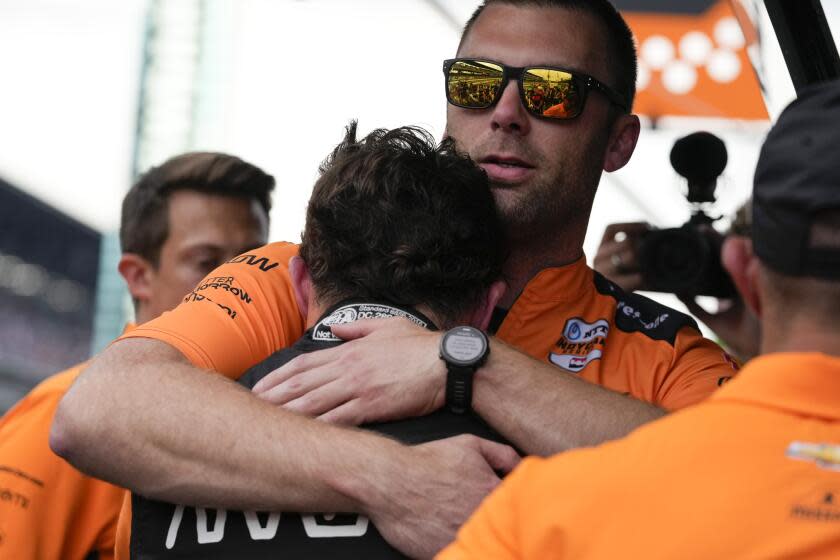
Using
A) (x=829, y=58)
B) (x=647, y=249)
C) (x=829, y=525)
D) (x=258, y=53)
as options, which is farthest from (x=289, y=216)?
(x=829, y=525)

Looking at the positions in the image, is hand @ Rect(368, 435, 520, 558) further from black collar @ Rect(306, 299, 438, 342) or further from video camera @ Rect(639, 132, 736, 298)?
video camera @ Rect(639, 132, 736, 298)

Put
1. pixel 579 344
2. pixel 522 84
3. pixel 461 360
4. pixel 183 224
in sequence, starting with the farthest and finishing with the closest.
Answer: pixel 183 224
pixel 522 84
pixel 579 344
pixel 461 360

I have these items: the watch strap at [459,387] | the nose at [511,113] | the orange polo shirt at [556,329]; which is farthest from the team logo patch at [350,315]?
the nose at [511,113]

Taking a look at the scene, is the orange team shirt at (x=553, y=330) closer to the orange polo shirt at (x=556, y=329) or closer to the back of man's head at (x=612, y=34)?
the orange polo shirt at (x=556, y=329)

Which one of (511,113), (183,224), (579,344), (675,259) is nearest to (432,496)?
(579,344)

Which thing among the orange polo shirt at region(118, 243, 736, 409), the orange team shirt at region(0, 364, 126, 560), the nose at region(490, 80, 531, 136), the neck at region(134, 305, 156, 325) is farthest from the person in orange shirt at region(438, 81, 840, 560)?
the neck at region(134, 305, 156, 325)

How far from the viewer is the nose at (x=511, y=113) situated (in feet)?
7.53

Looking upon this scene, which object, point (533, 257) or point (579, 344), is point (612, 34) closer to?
point (533, 257)

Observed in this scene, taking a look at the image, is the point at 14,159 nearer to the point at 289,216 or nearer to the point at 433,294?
the point at 289,216

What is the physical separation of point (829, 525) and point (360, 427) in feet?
2.34

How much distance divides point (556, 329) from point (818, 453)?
1.17 meters

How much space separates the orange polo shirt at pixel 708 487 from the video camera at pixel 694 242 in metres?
1.43

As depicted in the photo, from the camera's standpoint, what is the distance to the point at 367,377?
1592mm

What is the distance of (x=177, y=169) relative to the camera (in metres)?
3.35
